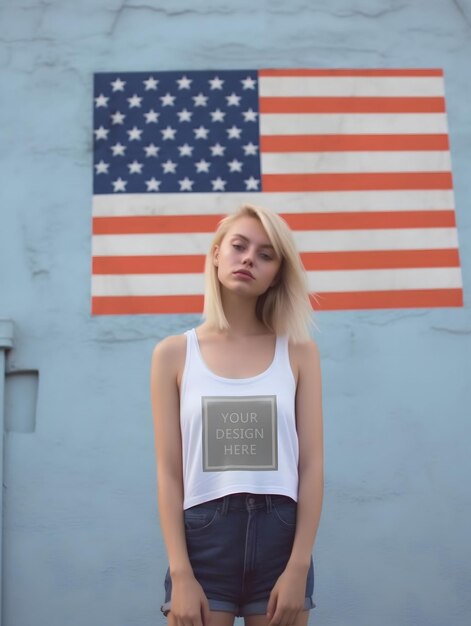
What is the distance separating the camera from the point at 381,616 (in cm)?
353

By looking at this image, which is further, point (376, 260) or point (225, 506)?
point (376, 260)

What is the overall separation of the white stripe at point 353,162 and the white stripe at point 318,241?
A: 0.32 meters

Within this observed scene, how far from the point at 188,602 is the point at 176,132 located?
2785mm

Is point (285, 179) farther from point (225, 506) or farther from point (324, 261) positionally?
point (225, 506)

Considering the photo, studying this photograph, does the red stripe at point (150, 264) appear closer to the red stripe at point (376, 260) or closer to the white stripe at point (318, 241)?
the white stripe at point (318, 241)

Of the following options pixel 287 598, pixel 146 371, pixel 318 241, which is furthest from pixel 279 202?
pixel 287 598

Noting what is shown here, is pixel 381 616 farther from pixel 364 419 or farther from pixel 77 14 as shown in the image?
pixel 77 14

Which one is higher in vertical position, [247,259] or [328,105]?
[328,105]

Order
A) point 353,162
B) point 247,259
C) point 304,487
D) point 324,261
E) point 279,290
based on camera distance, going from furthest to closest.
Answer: point 353,162
point 324,261
point 279,290
point 247,259
point 304,487

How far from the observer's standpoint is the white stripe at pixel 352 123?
4.01 metres

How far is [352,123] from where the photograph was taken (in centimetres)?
403

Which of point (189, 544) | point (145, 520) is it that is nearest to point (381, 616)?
point (145, 520)

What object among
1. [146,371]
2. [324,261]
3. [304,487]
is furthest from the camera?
[324,261]

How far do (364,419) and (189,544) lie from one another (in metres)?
2.06
